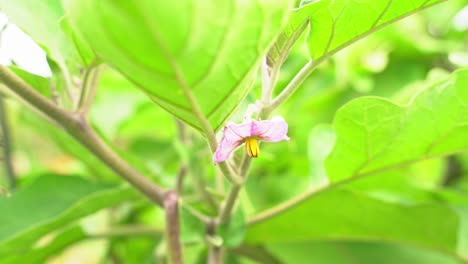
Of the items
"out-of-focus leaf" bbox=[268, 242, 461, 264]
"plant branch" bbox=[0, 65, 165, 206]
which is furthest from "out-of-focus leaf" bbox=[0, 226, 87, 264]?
"out-of-focus leaf" bbox=[268, 242, 461, 264]

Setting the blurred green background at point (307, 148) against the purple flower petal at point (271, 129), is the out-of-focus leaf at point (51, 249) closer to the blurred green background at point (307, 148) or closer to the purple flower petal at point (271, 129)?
the blurred green background at point (307, 148)

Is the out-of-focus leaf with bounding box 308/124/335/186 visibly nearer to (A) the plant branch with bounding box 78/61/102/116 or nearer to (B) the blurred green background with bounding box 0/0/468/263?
(B) the blurred green background with bounding box 0/0/468/263

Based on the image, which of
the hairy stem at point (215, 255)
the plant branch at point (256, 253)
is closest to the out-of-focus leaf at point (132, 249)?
the plant branch at point (256, 253)

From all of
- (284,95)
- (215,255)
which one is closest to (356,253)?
(215,255)

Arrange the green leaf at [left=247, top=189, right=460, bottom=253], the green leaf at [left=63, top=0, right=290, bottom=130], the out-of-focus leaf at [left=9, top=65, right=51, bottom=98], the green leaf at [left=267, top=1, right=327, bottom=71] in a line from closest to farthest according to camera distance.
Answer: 1. the green leaf at [left=63, top=0, right=290, bottom=130]
2. the green leaf at [left=267, top=1, right=327, bottom=71]
3. the out-of-focus leaf at [left=9, top=65, right=51, bottom=98]
4. the green leaf at [left=247, top=189, right=460, bottom=253]

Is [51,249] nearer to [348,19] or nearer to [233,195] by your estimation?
[233,195]

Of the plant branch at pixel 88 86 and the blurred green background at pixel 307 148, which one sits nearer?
the plant branch at pixel 88 86

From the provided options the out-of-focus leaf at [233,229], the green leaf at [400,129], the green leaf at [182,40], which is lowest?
the out-of-focus leaf at [233,229]
